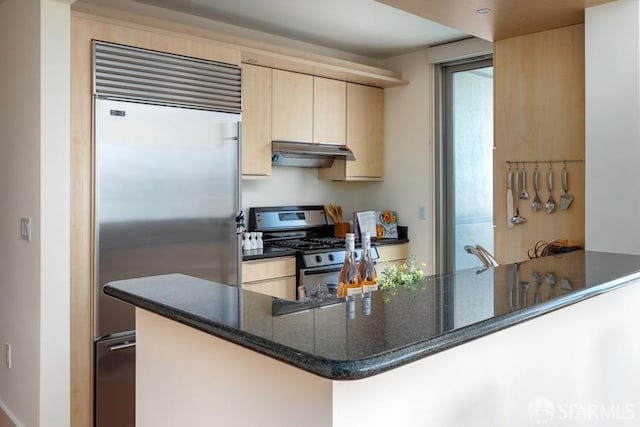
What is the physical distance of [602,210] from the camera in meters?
2.25

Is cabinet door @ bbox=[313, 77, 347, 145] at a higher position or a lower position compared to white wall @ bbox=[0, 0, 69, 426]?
higher

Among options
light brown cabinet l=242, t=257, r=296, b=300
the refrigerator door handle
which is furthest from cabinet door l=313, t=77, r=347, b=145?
the refrigerator door handle

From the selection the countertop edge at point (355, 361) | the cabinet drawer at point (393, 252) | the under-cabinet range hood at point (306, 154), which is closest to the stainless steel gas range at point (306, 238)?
the cabinet drawer at point (393, 252)

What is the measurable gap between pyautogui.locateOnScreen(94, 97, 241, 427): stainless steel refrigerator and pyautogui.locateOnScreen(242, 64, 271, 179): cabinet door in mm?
420

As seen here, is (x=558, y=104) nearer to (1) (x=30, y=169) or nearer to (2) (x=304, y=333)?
(2) (x=304, y=333)

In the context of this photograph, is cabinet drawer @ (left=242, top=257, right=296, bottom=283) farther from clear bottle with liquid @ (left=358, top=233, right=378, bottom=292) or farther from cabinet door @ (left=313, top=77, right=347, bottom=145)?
clear bottle with liquid @ (left=358, top=233, right=378, bottom=292)

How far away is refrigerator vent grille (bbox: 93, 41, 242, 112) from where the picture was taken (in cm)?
266

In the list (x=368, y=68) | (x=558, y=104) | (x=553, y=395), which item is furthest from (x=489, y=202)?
(x=553, y=395)

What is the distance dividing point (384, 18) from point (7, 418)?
126 inches

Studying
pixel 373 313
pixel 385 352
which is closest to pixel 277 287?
pixel 373 313

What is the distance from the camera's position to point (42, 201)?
7.95 feet

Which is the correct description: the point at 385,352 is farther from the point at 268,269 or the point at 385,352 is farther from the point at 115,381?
the point at 268,269

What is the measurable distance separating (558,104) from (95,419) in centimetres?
269

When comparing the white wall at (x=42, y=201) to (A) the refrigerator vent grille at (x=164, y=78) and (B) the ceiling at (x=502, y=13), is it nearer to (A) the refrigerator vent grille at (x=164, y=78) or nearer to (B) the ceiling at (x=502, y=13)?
(A) the refrigerator vent grille at (x=164, y=78)
